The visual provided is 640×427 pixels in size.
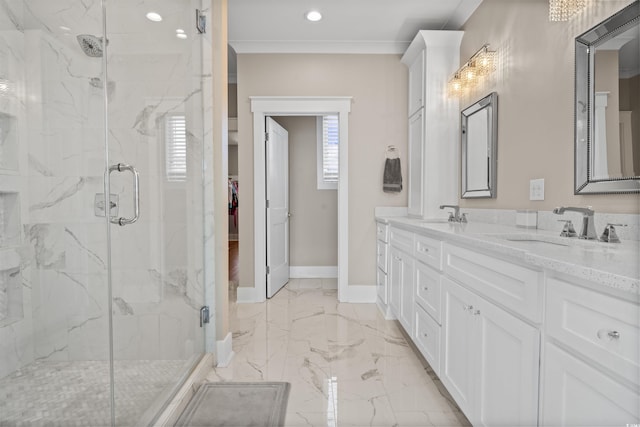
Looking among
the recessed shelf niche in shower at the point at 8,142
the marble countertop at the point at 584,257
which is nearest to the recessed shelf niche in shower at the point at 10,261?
the recessed shelf niche in shower at the point at 8,142

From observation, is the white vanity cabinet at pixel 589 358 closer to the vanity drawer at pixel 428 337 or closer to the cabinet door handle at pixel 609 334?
the cabinet door handle at pixel 609 334

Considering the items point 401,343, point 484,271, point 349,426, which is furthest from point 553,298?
point 401,343

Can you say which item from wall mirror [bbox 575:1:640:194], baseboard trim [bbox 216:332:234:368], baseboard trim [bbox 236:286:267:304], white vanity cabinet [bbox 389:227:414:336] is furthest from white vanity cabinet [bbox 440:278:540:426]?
baseboard trim [bbox 236:286:267:304]

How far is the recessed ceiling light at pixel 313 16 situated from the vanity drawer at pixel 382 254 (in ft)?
6.87

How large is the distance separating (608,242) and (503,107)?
1.29 metres

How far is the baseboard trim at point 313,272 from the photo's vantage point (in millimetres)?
4754

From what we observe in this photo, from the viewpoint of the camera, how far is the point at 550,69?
1866mm

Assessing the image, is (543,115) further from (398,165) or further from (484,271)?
(398,165)

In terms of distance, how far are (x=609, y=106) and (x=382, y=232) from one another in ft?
6.79

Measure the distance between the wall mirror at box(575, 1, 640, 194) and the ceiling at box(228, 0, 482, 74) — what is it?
1.50 m

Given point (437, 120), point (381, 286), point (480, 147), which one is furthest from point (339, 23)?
point (381, 286)

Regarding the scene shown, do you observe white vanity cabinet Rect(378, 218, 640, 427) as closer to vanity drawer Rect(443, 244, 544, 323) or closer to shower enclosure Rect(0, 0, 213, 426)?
vanity drawer Rect(443, 244, 544, 323)

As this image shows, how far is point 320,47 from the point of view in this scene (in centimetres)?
356

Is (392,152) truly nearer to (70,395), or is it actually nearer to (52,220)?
(52,220)
